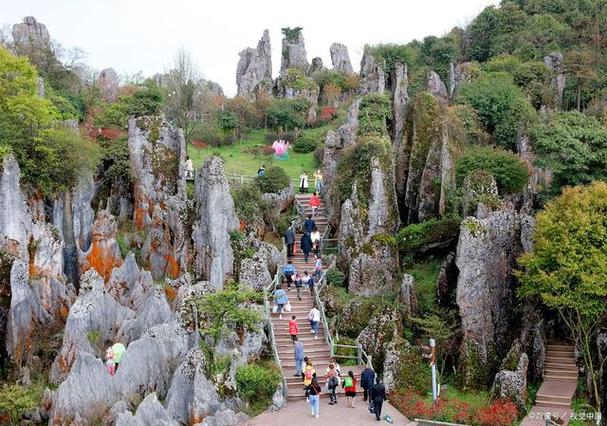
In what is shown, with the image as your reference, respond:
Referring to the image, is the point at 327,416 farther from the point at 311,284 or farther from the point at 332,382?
the point at 311,284

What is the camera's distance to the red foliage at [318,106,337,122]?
51.6 meters

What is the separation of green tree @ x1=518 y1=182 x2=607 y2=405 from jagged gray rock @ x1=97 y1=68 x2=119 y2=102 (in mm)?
36663

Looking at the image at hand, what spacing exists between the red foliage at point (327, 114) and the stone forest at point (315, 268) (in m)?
9.66

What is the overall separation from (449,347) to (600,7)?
36.9 meters

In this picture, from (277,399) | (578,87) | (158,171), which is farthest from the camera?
(578,87)

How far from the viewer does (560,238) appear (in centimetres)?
2206

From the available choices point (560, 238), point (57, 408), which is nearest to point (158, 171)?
point (57, 408)

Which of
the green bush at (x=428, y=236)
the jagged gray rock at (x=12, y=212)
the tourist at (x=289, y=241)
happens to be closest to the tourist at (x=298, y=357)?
the tourist at (x=289, y=241)

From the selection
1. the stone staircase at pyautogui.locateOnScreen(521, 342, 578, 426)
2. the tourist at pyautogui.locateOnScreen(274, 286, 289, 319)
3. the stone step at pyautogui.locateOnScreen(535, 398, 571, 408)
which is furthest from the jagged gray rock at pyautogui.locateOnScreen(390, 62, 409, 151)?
the stone step at pyautogui.locateOnScreen(535, 398, 571, 408)

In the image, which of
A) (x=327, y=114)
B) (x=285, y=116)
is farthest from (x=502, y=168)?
(x=327, y=114)

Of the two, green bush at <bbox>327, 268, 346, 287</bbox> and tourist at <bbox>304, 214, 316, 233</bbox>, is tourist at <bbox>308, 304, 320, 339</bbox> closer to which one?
green bush at <bbox>327, 268, 346, 287</bbox>

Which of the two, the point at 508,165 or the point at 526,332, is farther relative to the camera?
the point at 508,165

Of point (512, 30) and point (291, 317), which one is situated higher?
point (512, 30)

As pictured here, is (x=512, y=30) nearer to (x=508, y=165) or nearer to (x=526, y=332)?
(x=508, y=165)
